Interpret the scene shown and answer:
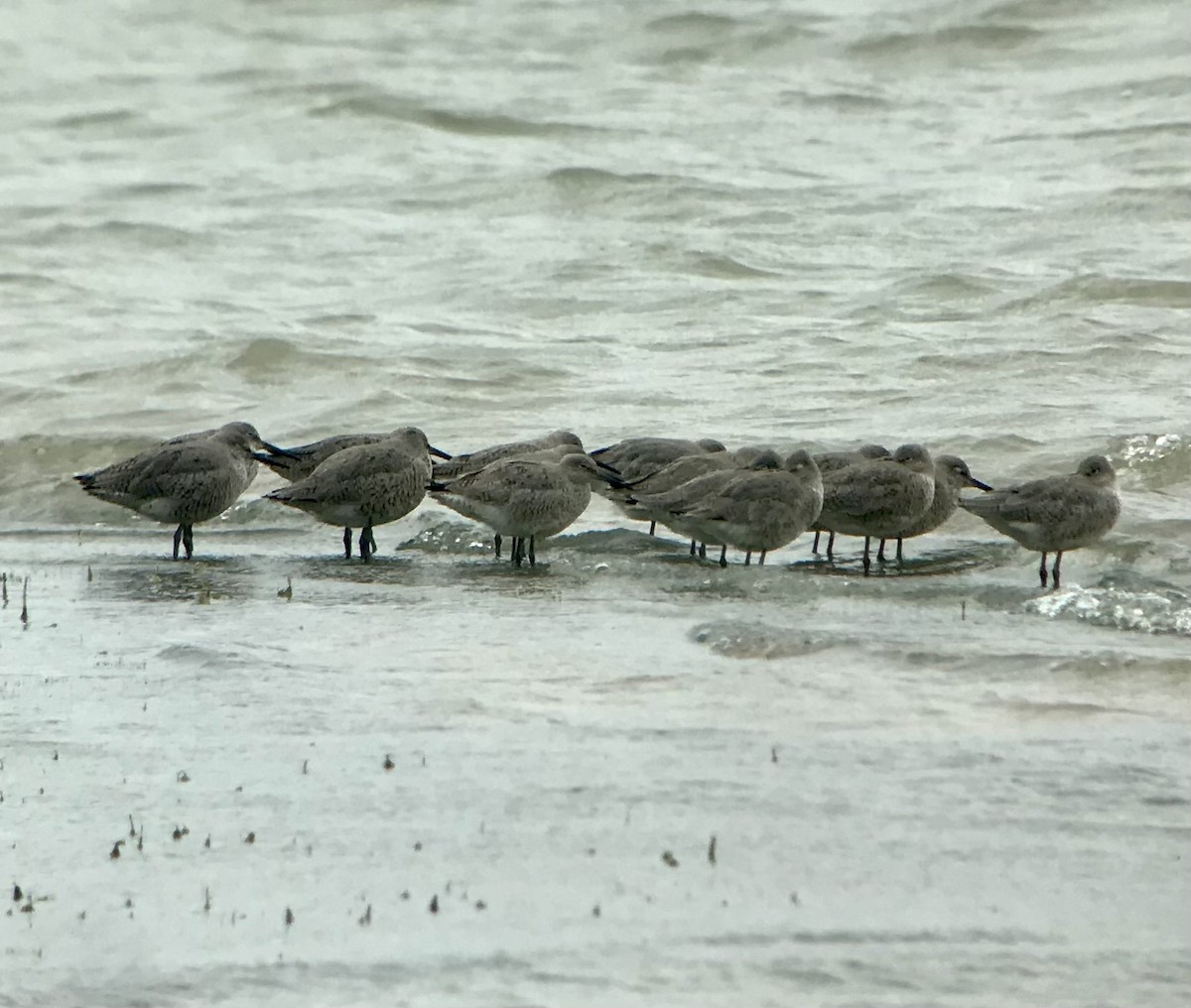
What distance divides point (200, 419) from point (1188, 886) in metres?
12.3

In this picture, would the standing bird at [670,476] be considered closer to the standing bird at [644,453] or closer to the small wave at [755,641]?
the standing bird at [644,453]

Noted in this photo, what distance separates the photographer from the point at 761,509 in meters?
10.9

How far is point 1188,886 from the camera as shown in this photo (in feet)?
17.5

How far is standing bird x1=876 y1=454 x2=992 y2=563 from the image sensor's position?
11531 millimetres

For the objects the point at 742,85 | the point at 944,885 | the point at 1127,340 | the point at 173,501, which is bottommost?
the point at 944,885

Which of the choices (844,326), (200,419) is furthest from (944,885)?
(844,326)

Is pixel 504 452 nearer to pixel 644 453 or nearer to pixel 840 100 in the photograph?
pixel 644 453

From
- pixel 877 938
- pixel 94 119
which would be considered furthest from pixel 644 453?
pixel 94 119

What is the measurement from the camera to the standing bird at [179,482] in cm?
1160

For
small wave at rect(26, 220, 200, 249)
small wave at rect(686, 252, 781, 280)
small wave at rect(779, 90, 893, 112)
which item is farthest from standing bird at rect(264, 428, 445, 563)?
small wave at rect(779, 90, 893, 112)

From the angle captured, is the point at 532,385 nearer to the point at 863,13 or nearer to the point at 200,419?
the point at 200,419

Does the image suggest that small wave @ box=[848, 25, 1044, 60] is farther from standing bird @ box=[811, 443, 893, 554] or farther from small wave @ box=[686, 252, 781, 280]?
standing bird @ box=[811, 443, 893, 554]

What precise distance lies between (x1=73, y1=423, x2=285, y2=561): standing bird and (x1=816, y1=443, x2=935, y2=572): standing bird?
3.44 m

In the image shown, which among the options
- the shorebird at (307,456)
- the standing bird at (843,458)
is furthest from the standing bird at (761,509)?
the shorebird at (307,456)
